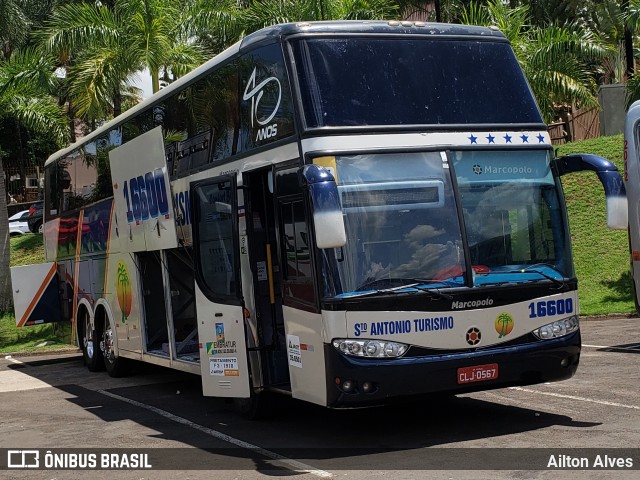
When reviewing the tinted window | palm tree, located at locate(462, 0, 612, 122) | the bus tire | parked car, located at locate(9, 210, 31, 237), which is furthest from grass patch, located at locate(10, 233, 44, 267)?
the tinted window

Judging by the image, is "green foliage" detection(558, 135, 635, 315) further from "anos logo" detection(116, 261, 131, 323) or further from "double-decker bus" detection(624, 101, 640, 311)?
"anos logo" detection(116, 261, 131, 323)

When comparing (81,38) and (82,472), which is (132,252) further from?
(81,38)

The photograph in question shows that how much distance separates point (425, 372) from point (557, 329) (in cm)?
143

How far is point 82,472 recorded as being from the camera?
893cm

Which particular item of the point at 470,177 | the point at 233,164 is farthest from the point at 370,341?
the point at 233,164

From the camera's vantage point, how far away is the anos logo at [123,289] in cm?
1445

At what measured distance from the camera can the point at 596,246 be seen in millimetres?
24109

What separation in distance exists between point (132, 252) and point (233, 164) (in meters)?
4.01

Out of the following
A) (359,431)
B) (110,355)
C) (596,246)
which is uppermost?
(596,246)

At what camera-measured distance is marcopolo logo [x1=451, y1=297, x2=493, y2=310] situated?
8.76 m

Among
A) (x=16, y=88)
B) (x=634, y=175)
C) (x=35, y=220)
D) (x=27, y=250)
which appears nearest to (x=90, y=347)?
(x=634, y=175)

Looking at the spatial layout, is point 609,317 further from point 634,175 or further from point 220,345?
point 220,345

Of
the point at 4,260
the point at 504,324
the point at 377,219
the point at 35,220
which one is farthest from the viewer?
the point at 35,220

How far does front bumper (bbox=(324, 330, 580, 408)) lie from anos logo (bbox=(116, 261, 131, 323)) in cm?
648
